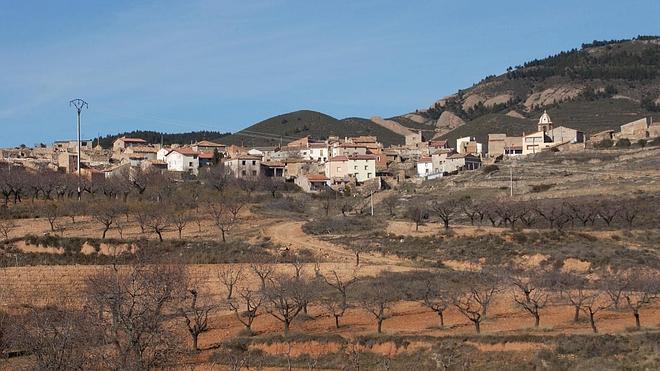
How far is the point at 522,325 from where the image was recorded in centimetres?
3170

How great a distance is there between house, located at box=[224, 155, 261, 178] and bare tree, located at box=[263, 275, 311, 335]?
50823 millimetres

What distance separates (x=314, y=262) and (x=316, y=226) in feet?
35.3

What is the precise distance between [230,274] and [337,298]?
24.3 ft

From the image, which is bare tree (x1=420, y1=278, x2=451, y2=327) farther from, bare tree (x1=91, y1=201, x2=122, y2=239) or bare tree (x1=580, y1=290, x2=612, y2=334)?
bare tree (x1=91, y1=201, x2=122, y2=239)

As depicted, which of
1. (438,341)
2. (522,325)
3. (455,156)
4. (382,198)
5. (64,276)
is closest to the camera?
(438,341)

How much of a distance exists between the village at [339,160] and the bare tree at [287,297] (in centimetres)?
4392

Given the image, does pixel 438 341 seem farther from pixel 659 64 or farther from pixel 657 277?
pixel 659 64

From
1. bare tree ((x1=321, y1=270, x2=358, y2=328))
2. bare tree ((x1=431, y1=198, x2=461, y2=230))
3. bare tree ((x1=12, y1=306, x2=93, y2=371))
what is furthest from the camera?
bare tree ((x1=431, y1=198, x2=461, y2=230))

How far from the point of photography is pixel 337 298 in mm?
38062

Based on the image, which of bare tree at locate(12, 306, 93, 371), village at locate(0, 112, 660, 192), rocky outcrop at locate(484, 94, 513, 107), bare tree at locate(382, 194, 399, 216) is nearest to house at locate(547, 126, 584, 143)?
village at locate(0, 112, 660, 192)

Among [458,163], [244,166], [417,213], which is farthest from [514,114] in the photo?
[417,213]

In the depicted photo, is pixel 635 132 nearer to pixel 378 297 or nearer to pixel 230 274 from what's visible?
pixel 230 274

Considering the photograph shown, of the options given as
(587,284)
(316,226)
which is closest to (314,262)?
(316,226)

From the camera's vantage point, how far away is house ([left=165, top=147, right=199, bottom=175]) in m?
93.8
